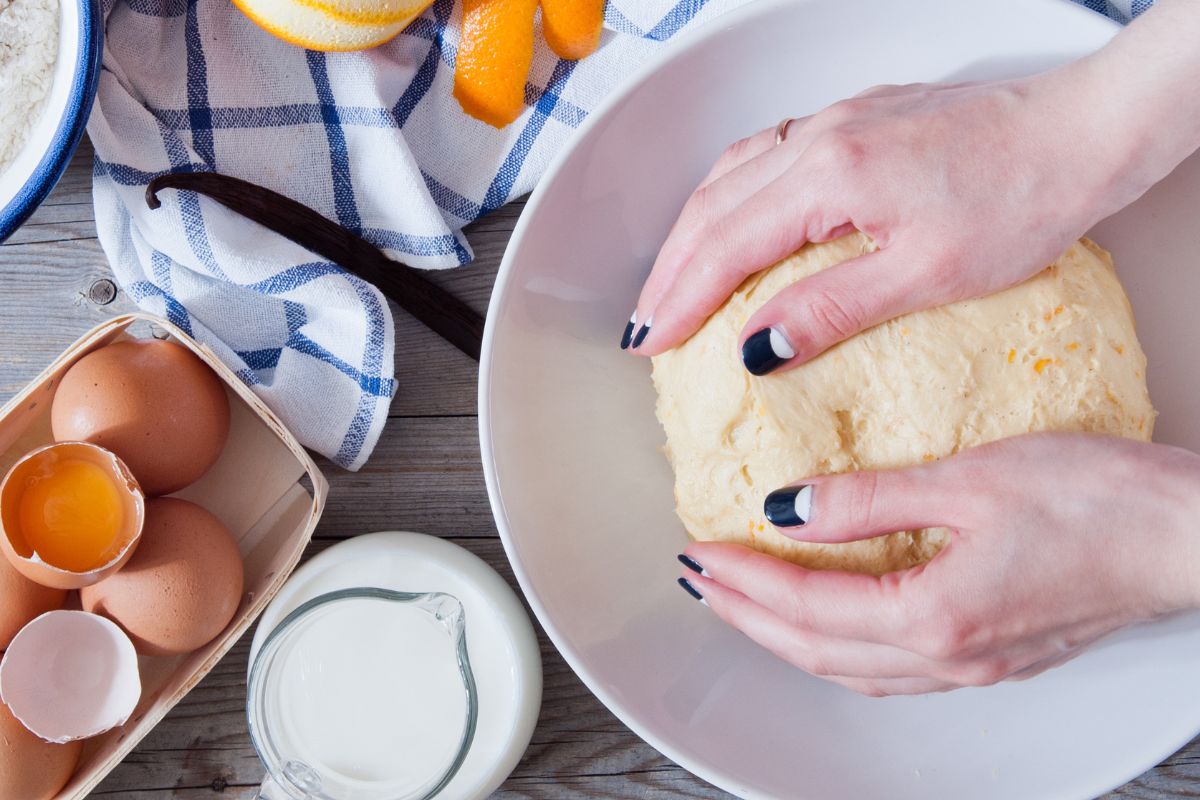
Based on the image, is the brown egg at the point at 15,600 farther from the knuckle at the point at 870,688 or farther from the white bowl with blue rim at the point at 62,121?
the knuckle at the point at 870,688

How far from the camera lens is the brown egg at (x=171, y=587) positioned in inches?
38.8

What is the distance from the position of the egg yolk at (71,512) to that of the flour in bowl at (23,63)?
34cm

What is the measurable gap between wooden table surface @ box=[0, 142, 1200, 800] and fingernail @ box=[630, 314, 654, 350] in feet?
1.02

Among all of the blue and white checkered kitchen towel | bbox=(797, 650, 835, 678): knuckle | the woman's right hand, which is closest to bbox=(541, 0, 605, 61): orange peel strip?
the blue and white checkered kitchen towel

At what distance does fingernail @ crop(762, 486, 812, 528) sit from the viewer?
0.77 metres

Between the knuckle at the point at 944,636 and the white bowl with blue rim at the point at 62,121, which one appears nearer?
the knuckle at the point at 944,636

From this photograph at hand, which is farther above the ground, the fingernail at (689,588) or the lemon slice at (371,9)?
the lemon slice at (371,9)

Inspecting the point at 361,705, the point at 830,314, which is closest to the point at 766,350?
the point at 830,314

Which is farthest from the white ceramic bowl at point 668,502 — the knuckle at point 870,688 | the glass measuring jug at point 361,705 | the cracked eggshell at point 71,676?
the cracked eggshell at point 71,676

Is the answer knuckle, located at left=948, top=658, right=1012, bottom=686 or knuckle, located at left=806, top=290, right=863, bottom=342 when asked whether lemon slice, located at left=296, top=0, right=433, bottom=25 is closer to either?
knuckle, located at left=806, top=290, right=863, bottom=342

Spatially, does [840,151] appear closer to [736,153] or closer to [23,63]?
[736,153]

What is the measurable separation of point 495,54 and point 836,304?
19.9 inches

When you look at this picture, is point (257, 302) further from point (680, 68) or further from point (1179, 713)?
point (1179, 713)

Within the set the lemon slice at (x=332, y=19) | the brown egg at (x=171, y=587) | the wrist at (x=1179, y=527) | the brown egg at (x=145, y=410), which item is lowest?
the brown egg at (x=171, y=587)
